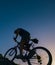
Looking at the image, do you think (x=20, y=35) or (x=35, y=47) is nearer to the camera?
(x=35, y=47)

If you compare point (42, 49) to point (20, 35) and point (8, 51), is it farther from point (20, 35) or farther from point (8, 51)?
point (8, 51)

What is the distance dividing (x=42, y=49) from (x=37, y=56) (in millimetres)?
697

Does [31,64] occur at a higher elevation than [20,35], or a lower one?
lower

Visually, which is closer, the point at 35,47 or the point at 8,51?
the point at 35,47

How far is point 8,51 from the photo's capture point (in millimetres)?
19312

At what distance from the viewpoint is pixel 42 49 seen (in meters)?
16.0

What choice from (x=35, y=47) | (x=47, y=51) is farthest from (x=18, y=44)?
(x=47, y=51)

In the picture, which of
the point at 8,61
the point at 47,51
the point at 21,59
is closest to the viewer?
the point at 47,51

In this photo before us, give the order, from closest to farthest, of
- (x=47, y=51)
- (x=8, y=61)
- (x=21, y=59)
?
(x=47, y=51) < (x=21, y=59) < (x=8, y=61)

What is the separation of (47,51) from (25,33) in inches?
98.2

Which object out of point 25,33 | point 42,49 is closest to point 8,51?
point 25,33

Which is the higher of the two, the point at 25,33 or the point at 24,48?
the point at 25,33

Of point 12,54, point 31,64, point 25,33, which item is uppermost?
point 25,33

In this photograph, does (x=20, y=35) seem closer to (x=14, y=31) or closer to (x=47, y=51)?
(x=14, y=31)
